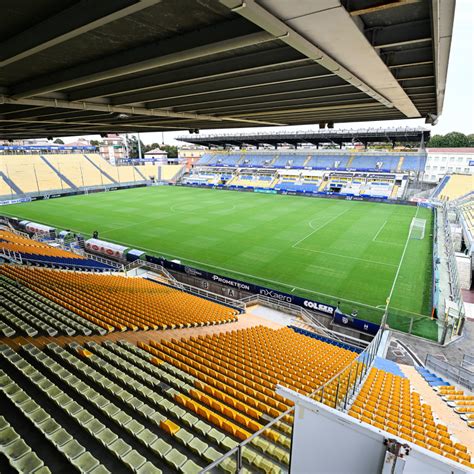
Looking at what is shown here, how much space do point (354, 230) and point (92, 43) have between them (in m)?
27.9

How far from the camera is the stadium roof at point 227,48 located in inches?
140

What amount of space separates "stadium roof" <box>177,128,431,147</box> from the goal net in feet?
74.5

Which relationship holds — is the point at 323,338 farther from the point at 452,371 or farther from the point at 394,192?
the point at 394,192

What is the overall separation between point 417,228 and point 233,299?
22883 millimetres

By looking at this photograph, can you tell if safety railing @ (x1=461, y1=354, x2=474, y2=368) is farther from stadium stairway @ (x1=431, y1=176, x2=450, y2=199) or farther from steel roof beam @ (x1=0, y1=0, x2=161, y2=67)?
stadium stairway @ (x1=431, y1=176, x2=450, y2=199)

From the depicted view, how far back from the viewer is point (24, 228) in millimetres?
28391

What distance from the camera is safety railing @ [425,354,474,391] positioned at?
396 inches

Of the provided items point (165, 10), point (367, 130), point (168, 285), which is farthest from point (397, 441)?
Answer: point (367, 130)

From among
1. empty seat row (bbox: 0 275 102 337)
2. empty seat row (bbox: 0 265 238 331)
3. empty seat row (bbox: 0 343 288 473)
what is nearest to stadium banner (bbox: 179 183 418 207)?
empty seat row (bbox: 0 265 238 331)

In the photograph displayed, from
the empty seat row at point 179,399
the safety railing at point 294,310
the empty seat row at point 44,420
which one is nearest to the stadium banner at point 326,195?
the safety railing at point 294,310

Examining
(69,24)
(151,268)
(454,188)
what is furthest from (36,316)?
(454,188)

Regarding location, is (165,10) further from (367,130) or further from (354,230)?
(367,130)

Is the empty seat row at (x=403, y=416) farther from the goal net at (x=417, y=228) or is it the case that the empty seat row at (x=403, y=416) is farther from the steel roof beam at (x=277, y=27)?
the goal net at (x=417, y=228)

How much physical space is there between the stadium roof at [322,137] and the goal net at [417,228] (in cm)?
2271
